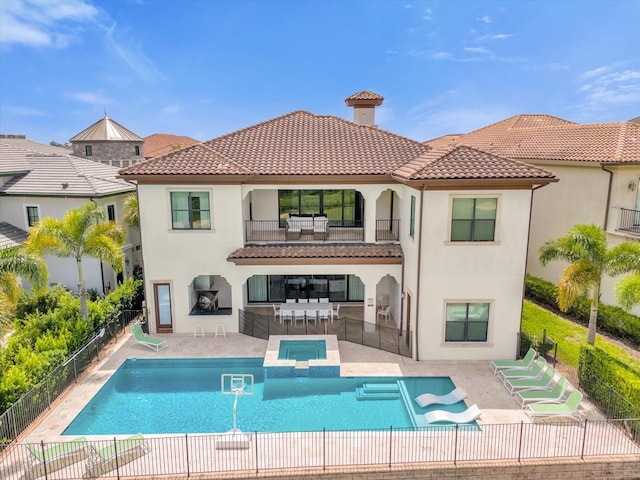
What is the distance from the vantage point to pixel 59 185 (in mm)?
24016

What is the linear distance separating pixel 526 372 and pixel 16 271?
1755cm

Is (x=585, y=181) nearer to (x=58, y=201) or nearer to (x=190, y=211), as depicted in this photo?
(x=190, y=211)

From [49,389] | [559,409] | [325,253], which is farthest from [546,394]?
[49,389]

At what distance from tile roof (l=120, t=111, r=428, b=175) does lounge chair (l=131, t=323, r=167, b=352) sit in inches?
265

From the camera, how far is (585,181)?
22.1m

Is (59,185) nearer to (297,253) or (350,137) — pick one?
(297,253)

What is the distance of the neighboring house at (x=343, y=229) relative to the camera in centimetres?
1596

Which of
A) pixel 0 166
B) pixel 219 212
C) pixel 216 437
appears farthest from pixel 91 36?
pixel 216 437

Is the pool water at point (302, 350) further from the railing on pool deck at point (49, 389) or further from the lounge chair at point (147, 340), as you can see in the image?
the railing on pool deck at point (49, 389)

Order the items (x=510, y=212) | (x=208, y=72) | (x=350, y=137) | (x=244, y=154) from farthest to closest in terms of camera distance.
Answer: (x=208, y=72) → (x=350, y=137) → (x=244, y=154) → (x=510, y=212)

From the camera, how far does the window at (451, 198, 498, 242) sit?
15.9 meters

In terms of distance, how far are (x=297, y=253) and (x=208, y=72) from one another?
1290 inches

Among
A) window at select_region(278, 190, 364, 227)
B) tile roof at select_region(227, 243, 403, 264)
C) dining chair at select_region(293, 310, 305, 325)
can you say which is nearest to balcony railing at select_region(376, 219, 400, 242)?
tile roof at select_region(227, 243, 403, 264)

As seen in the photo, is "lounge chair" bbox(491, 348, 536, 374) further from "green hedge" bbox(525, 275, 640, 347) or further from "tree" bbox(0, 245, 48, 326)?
"tree" bbox(0, 245, 48, 326)
